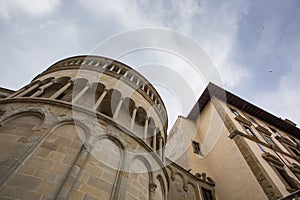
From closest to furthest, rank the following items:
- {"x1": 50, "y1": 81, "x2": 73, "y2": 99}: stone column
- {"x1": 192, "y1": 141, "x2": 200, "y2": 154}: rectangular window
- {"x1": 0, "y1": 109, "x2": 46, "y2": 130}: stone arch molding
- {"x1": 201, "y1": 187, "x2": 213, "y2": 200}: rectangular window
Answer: {"x1": 0, "y1": 109, "x2": 46, "y2": 130}: stone arch molding, {"x1": 50, "y1": 81, "x2": 73, "y2": 99}: stone column, {"x1": 201, "y1": 187, "x2": 213, "y2": 200}: rectangular window, {"x1": 192, "y1": 141, "x2": 200, "y2": 154}: rectangular window

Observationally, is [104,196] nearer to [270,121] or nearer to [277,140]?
[277,140]

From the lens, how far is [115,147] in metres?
6.65

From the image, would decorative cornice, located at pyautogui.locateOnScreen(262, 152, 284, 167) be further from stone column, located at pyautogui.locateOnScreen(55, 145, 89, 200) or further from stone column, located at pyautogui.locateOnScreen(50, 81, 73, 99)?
stone column, located at pyautogui.locateOnScreen(50, 81, 73, 99)

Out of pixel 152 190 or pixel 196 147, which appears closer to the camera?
pixel 152 190

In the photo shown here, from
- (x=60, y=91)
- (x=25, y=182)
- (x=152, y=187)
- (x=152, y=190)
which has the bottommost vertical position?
(x=25, y=182)

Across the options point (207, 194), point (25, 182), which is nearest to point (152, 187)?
point (25, 182)

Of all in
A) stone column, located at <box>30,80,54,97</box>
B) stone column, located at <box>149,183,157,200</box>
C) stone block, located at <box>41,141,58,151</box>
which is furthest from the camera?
stone column, located at <box>30,80,54,97</box>

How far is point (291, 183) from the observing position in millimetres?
11766

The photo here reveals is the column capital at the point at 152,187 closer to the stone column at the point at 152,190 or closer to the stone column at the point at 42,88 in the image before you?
the stone column at the point at 152,190

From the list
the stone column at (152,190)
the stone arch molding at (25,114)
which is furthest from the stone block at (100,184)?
the stone arch molding at (25,114)

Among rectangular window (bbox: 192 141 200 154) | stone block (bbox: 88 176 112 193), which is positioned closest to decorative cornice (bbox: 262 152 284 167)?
rectangular window (bbox: 192 141 200 154)

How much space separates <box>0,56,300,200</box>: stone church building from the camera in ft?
16.2

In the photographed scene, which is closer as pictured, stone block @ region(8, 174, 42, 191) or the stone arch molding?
stone block @ region(8, 174, 42, 191)

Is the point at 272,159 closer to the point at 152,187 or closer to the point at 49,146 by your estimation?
the point at 152,187
